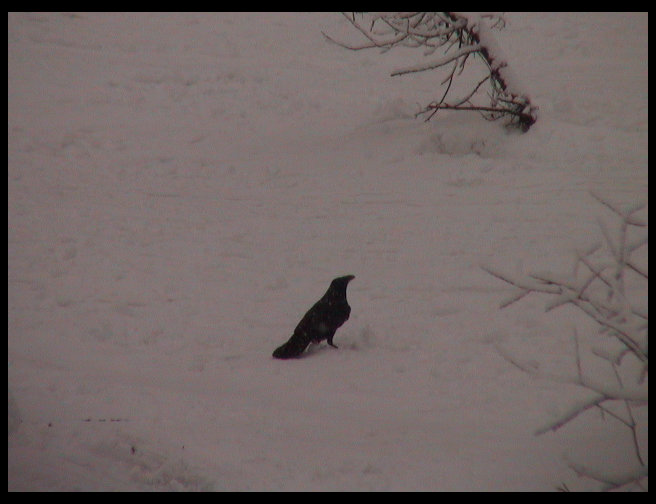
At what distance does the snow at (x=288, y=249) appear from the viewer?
452cm

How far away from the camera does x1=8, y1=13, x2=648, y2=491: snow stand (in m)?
4.52

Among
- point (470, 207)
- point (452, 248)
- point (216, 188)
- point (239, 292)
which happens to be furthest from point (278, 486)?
point (216, 188)

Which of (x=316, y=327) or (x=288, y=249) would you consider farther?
(x=288, y=249)

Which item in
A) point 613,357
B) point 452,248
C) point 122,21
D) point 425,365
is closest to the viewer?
point 613,357

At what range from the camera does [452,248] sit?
8.82 m

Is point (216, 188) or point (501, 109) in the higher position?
point (501, 109)

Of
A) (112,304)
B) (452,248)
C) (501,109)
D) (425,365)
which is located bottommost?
(425,365)

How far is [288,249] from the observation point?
9.28 metres

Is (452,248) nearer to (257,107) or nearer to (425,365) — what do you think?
(425,365)

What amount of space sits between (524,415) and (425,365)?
1.21 metres

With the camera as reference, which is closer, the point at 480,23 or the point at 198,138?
the point at 480,23

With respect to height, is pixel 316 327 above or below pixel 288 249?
below

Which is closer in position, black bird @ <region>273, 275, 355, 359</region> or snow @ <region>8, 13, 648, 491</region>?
snow @ <region>8, 13, 648, 491</region>
